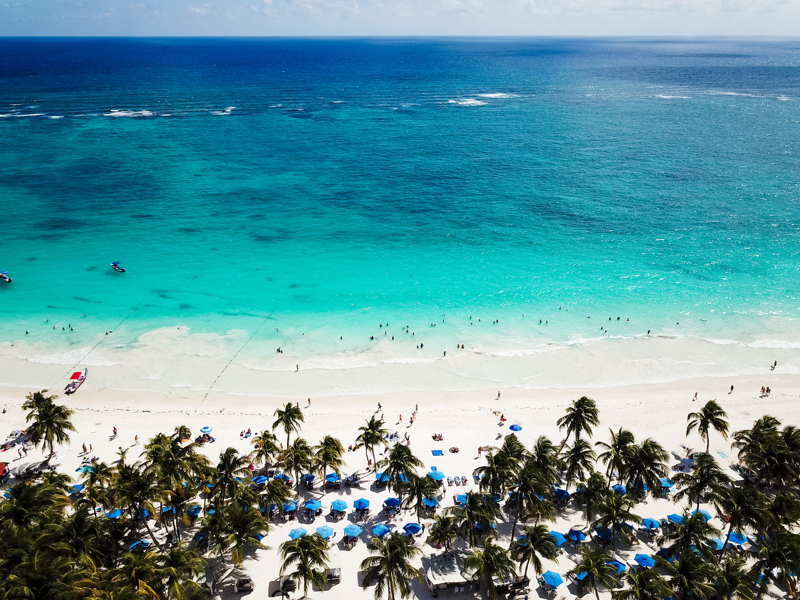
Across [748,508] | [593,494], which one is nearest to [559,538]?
[593,494]

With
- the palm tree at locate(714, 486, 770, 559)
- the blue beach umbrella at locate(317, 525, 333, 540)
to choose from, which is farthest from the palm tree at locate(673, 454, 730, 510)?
the blue beach umbrella at locate(317, 525, 333, 540)

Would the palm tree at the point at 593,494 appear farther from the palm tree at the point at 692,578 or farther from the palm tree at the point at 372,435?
the palm tree at the point at 372,435

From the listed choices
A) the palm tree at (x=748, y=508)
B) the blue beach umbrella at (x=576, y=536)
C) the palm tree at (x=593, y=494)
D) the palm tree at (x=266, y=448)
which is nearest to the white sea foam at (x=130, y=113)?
the palm tree at (x=266, y=448)

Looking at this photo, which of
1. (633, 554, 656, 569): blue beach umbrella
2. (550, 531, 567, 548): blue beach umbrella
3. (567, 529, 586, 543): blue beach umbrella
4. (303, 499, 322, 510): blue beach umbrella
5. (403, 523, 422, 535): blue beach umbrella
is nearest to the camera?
(633, 554, 656, 569): blue beach umbrella

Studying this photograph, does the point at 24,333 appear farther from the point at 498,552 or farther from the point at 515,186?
the point at 515,186

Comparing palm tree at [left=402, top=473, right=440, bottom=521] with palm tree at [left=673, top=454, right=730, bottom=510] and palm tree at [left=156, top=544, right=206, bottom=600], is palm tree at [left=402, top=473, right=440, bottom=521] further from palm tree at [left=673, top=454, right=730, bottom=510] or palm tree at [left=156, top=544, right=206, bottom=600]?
palm tree at [left=673, top=454, right=730, bottom=510]

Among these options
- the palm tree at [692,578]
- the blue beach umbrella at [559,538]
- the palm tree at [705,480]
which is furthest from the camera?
the blue beach umbrella at [559,538]
